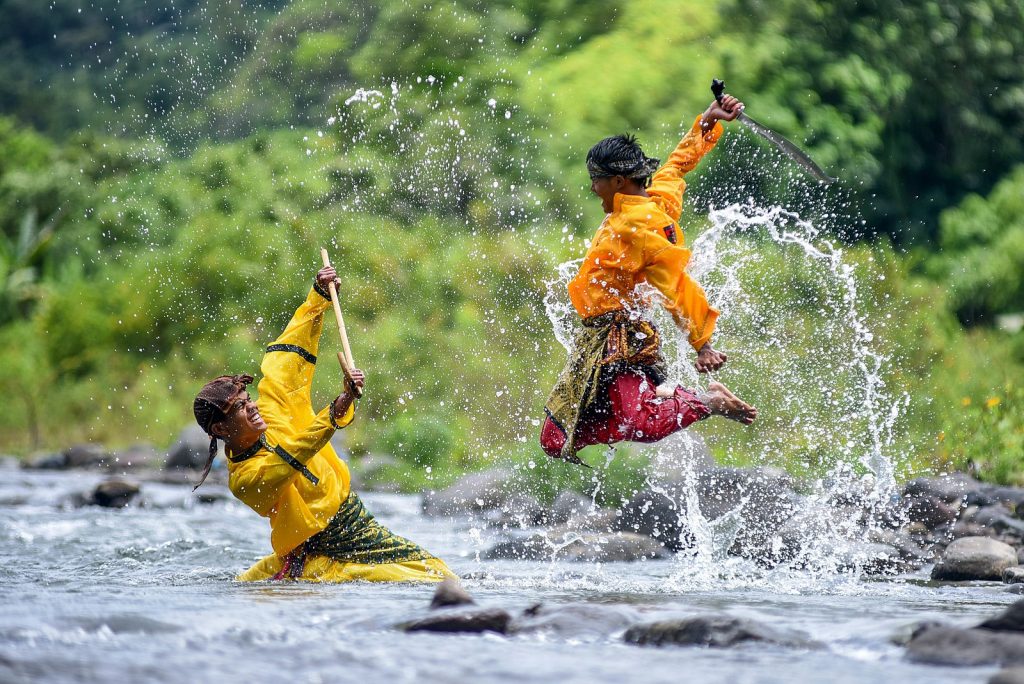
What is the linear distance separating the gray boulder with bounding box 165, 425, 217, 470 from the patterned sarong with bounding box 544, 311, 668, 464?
10641 millimetres

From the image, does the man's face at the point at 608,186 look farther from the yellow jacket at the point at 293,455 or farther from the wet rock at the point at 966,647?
the wet rock at the point at 966,647

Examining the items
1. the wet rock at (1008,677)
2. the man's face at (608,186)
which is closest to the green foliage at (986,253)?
the man's face at (608,186)

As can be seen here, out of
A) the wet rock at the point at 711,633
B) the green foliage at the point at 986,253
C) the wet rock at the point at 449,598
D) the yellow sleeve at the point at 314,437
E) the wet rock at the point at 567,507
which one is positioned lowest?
the wet rock at the point at 711,633

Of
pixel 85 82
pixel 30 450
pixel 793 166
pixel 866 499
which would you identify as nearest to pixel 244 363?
pixel 30 450

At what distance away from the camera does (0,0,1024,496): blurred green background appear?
16.1m

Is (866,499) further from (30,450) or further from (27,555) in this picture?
(30,450)

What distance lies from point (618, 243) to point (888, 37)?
14749 millimetres

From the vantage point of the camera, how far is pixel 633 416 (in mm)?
6344

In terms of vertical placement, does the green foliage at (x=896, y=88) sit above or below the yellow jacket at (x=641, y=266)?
above

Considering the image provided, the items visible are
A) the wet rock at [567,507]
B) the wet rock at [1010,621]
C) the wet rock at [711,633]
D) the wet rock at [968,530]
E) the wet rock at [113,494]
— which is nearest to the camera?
the wet rock at [1010,621]

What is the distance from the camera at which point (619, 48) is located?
19.6m

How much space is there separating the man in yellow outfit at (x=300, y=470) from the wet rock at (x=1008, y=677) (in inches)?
114

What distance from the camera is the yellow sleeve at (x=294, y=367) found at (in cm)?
641

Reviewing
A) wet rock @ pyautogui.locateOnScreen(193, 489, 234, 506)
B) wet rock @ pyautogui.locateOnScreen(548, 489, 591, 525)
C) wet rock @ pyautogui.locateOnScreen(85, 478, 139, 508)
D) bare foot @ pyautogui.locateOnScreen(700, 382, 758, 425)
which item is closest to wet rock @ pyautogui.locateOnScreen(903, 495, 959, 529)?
wet rock @ pyautogui.locateOnScreen(548, 489, 591, 525)
